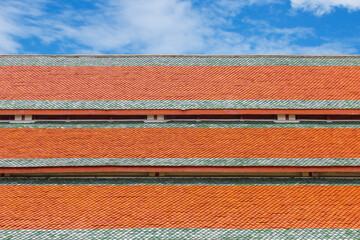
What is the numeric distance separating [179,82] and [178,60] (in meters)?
1.66

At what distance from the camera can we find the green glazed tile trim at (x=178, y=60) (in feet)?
53.4

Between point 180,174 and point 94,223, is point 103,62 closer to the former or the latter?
point 180,174

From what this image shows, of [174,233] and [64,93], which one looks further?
[64,93]

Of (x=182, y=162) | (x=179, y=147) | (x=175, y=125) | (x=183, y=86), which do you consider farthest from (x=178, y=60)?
(x=182, y=162)

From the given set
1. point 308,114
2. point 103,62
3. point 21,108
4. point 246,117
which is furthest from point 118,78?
point 308,114

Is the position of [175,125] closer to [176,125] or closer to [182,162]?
[176,125]

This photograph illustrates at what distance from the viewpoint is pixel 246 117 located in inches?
551

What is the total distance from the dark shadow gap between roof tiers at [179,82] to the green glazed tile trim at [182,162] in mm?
2435

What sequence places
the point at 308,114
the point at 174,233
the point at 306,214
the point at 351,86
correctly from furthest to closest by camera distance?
the point at 351,86 < the point at 308,114 < the point at 306,214 < the point at 174,233

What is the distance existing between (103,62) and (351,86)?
9.46 meters

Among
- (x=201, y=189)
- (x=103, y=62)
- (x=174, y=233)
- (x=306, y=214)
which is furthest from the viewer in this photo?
(x=103, y=62)

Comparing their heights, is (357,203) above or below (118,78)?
below

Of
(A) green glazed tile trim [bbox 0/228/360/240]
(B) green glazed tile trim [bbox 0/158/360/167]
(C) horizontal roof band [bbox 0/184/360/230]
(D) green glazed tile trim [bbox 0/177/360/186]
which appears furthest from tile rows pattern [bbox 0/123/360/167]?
(A) green glazed tile trim [bbox 0/228/360/240]

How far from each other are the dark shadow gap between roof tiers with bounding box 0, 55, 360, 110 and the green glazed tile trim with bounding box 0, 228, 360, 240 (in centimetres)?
499
